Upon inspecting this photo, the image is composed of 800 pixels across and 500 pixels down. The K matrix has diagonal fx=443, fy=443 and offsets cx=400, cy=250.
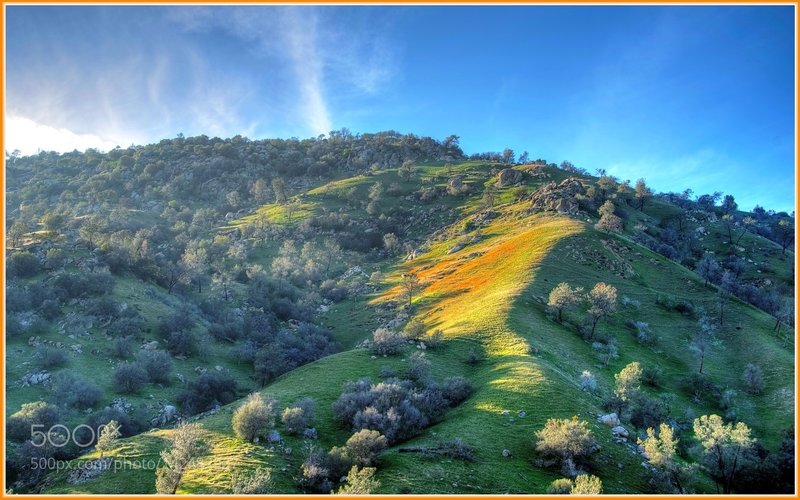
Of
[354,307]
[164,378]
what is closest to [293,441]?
[164,378]

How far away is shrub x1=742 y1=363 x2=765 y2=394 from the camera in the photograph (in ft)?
163

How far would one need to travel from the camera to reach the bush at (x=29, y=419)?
32.6 m

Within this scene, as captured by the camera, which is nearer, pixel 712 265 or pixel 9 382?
pixel 9 382

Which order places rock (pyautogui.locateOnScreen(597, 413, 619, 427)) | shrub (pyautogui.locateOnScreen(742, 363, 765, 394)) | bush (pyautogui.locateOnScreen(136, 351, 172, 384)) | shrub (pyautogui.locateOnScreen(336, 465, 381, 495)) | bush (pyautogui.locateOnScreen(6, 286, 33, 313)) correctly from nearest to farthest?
shrub (pyautogui.locateOnScreen(336, 465, 381, 495)) < rock (pyautogui.locateOnScreen(597, 413, 619, 427)) < bush (pyautogui.locateOnScreen(136, 351, 172, 384)) < shrub (pyautogui.locateOnScreen(742, 363, 765, 394)) < bush (pyautogui.locateOnScreen(6, 286, 33, 313))

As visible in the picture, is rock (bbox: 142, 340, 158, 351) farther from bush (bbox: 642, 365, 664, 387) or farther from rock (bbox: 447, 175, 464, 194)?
rock (bbox: 447, 175, 464, 194)

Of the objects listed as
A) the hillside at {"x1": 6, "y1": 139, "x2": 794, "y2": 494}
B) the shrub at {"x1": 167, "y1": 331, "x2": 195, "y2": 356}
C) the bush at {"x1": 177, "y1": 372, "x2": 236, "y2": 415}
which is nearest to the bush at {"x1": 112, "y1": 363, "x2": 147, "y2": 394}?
the hillside at {"x1": 6, "y1": 139, "x2": 794, "y2": 494}

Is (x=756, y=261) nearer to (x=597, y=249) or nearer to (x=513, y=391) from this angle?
(x=597, y=249)

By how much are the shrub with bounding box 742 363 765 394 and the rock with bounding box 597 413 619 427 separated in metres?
28.4

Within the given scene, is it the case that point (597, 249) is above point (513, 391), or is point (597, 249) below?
above

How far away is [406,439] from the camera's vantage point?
1249 inches

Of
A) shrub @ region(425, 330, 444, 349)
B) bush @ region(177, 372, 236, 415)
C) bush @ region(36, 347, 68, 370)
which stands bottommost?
bush @ region(177, 372, 236, 415)

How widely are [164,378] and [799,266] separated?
54.1 metres

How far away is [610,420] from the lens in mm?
33438

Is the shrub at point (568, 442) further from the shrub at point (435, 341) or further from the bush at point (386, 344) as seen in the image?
the bush at point (386, 344)
